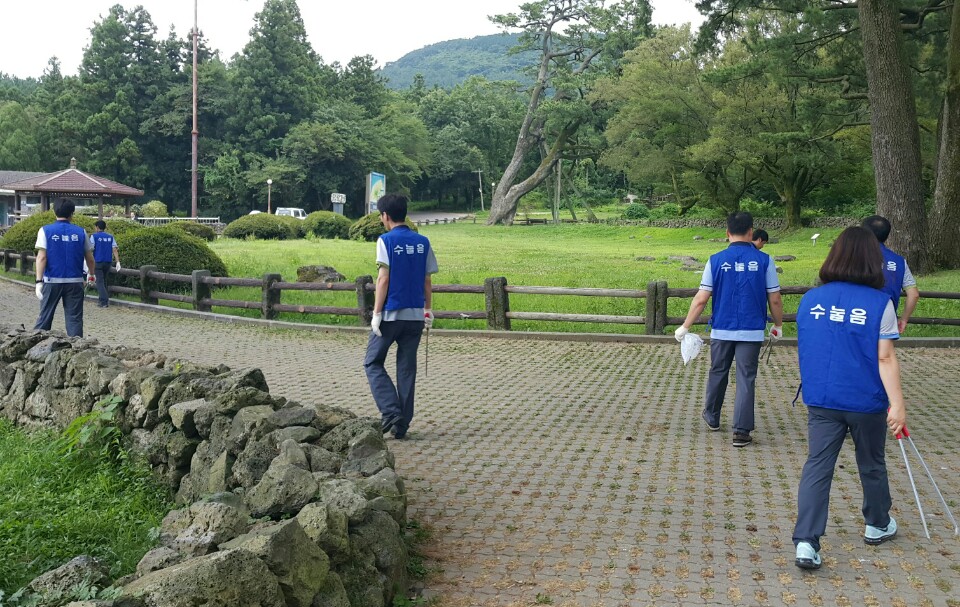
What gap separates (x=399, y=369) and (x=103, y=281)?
13.0 m

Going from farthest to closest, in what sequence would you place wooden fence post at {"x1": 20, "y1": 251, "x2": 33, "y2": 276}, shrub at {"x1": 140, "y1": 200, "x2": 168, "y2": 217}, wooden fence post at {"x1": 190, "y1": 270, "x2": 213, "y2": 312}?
1. shrub at {"x1": 140, "y1": 200, "x2": 168, "y2": 217}
2. wooden fence post at {"x1": 20, "y1": 251, "x2": 33, "y2": 276}
3. wooden fence post at {"x1": 190, "y1": 270, "x2": 213, "y2": 312}

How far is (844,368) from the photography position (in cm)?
470

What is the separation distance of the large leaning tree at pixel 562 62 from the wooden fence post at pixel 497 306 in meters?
50.2

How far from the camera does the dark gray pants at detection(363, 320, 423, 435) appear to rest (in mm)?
7477

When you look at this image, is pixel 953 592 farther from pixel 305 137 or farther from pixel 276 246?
pixel 305 137

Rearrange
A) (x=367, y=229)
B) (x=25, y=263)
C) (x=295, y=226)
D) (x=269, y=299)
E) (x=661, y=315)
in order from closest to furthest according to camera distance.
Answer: (x=661, y=315) < (x=269, y=299) < (x=25, y=263) < (x=367, y=229) < (x=295, y=226)

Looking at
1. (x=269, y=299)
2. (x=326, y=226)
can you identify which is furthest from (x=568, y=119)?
(x=269, y=299)

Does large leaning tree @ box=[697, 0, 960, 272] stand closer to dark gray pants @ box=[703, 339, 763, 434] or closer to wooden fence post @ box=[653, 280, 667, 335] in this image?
wooden fence post @ box=[653, 280, 667, 335]

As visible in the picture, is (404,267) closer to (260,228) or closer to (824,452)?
(824,452)

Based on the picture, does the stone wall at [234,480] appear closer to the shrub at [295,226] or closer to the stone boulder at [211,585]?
the stone boulder at [211,585]

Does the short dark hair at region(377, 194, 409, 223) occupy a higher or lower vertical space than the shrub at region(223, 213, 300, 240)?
higher

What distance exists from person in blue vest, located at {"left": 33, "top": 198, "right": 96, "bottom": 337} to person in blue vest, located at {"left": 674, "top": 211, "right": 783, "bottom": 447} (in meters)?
7.45

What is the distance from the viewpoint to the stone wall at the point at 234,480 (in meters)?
3.48

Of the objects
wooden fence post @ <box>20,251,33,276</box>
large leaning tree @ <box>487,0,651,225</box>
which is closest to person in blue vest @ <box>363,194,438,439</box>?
wooden fence post @ <box>20,251,33,276</box>
